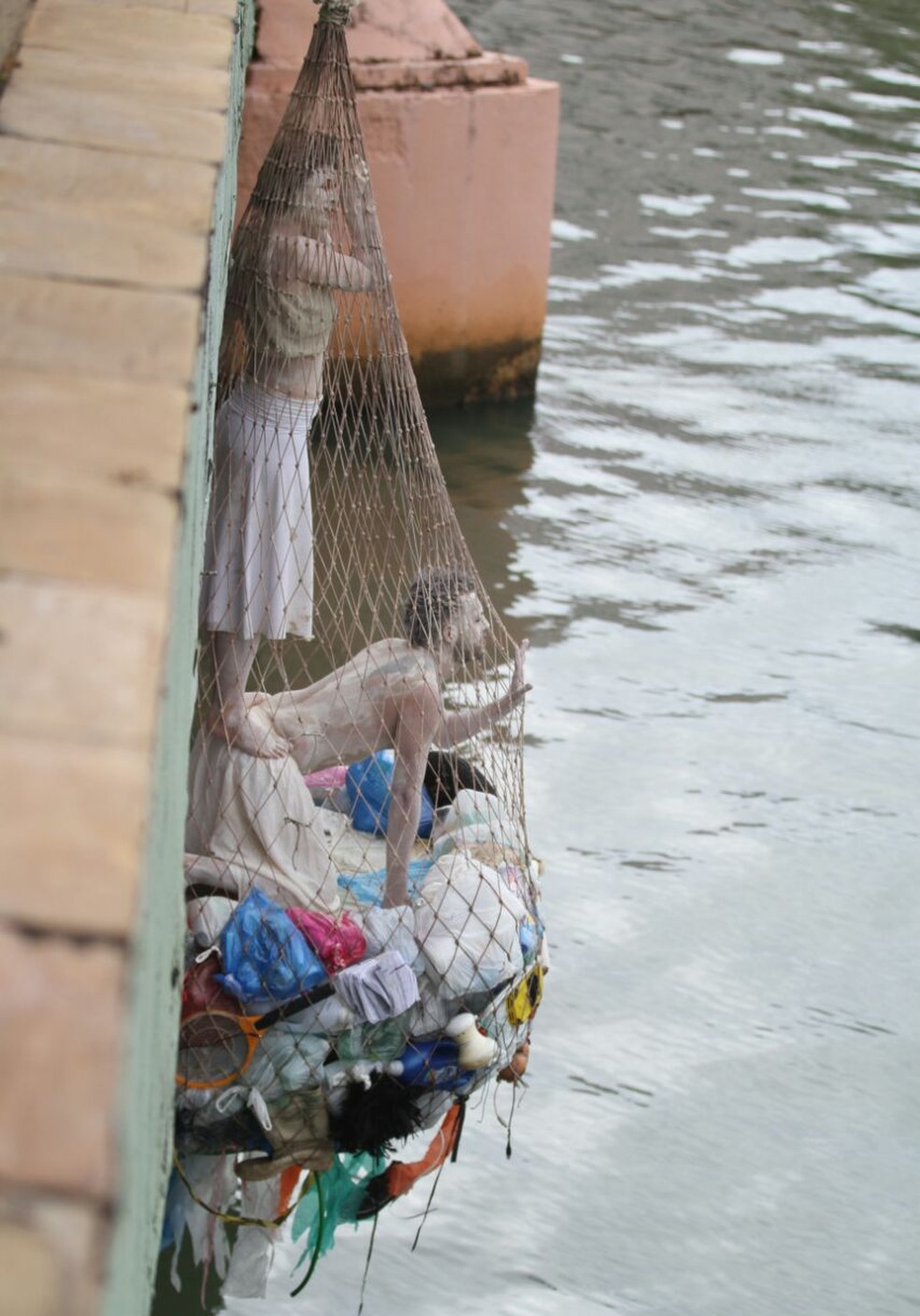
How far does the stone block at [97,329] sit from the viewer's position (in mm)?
1684

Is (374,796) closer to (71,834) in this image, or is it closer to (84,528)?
(84,528)

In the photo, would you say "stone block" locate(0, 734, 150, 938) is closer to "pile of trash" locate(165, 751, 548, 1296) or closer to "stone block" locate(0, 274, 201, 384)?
"stone block" locate(0, 274, 201, 384)

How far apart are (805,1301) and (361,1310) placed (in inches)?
38.4

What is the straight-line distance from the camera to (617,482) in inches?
297

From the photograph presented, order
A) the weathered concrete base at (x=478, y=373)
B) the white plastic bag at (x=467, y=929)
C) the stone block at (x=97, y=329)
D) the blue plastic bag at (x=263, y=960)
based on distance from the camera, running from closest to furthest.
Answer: the stone block at (x=97, y=329) < the blue plastic bag at (x=263, y=960) < the white plastic bag at (x=467, y=929) < the weathered concrete base at (x=478, y=373)

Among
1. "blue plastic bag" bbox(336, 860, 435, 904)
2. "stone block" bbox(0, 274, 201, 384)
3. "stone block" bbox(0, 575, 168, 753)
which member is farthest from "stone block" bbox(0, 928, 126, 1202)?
"blue plastic bag" bbox(336, 860, 435, 904)

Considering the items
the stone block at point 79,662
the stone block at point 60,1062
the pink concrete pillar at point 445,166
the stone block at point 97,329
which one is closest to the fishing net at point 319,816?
the stone block at point 97,329

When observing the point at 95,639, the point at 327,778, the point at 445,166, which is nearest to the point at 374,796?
the point at 327,778

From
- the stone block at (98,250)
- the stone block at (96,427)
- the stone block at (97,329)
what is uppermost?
the stone block at (98,250)

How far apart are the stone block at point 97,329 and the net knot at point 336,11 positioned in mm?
1586

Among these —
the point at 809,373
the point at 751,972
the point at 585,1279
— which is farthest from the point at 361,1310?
the point at 809,373

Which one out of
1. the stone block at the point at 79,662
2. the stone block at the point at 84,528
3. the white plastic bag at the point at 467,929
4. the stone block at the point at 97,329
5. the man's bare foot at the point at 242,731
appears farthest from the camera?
the man's bare foot at the point at 242,731

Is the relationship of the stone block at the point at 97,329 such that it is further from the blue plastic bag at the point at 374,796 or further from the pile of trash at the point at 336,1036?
the blue plastic bag at the point at 374,796

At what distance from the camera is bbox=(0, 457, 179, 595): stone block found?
1.34 meters
